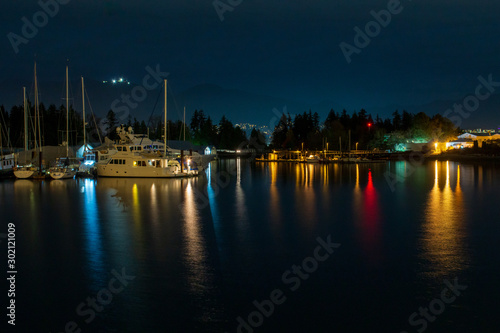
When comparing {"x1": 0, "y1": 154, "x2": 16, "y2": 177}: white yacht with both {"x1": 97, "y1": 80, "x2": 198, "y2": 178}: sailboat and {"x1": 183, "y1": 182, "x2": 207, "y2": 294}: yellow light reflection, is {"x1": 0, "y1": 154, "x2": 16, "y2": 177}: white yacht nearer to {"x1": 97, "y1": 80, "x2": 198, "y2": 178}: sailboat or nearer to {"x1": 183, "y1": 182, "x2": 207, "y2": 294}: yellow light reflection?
{"x1": 97, "y1": 80, "x2": 198, "y2": 178}: sailboat

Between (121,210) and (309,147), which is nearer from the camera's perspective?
(121,210)

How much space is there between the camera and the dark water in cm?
958

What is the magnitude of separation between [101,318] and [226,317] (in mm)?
2503

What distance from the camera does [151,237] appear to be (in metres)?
16.3

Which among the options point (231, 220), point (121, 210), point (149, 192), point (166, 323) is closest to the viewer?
point (166, 323)

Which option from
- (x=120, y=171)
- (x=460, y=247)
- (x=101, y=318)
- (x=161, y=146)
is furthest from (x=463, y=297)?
(x=161, y=146)

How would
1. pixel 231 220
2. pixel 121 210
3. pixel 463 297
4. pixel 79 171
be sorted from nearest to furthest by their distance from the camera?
1. pixel 463 297
2. pixel 231 220
3. pixel 121 210
4. pixel 79 171

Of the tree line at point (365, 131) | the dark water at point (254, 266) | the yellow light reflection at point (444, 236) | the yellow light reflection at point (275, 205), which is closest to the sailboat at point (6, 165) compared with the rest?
the dark water at point (254, 266)

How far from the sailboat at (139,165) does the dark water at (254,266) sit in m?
14.2

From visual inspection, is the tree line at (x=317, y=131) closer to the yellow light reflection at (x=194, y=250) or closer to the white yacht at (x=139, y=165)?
the white yacht at (x=139, y=165)

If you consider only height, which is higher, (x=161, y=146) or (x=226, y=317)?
(x=161, y=146)

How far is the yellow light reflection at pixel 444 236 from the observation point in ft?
41.9

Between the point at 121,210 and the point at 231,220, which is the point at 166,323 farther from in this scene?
the point at 121,210

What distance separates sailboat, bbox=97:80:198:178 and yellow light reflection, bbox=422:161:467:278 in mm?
20824
